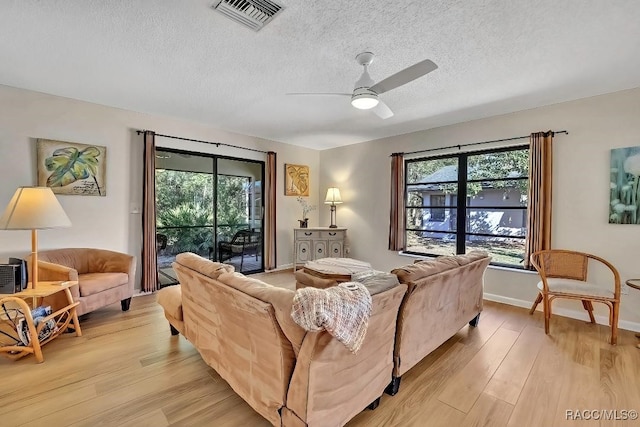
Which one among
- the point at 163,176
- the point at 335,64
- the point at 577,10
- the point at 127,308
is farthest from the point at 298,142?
the point at 577,10

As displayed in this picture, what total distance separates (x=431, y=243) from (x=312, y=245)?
2.15 metres

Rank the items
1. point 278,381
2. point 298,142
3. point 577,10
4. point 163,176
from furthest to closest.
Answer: point 298,142, point 163,176, point 577,10, point 278,381

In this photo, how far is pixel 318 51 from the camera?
2.39 meters

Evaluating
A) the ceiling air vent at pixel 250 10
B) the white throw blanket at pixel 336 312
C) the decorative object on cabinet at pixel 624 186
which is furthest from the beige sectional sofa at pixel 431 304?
the ceiling air vent at pixel 250 10

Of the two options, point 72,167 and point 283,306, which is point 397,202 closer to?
point 283,306

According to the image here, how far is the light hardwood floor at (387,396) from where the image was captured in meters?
1.76

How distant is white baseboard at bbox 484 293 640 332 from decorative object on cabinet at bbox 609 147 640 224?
109cm

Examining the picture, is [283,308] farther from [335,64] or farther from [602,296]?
[602,296]

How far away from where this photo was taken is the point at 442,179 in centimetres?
472

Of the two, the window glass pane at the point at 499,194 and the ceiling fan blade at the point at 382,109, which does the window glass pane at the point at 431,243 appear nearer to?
the window glass pane at the point at 499,194

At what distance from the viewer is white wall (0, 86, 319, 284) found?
3.25 m

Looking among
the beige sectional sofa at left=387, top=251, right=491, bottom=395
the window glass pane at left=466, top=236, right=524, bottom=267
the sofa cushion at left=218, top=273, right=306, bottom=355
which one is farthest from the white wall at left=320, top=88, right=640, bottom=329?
the sofa cushion at left=218, top=273, right=306, bottom=355

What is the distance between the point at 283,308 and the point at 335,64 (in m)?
2.19

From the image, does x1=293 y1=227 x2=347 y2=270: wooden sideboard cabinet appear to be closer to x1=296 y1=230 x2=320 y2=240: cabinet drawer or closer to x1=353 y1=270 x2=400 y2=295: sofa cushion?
x1=296 y1=230 x2=320 y2=240: cabinet drawer
